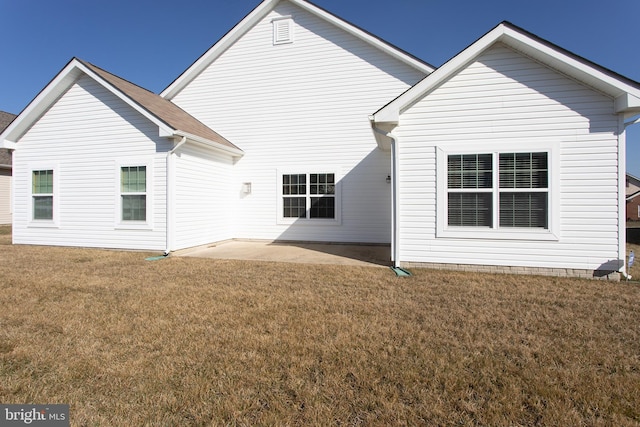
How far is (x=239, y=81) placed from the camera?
12.3m

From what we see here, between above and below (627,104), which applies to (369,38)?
above

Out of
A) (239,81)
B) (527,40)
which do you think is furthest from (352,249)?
(239,81)

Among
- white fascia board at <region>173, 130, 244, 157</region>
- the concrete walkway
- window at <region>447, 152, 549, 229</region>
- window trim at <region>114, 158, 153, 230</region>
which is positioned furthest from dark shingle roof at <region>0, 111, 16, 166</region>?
window at <region>447, 152, 549, 229</region>

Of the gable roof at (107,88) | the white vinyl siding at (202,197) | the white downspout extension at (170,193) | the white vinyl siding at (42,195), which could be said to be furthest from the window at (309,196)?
the white vinyl siding at (42,195)

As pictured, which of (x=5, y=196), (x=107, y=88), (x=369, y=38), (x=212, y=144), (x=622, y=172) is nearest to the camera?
(x=622, y=172)

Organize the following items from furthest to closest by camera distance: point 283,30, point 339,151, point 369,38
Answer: point 283,30 < point 339,151 < point 369,38

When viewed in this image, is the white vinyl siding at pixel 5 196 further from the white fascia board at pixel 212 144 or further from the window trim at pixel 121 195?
the white fascia board at pixel 212 144

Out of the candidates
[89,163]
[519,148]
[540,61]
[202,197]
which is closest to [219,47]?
[202,197]

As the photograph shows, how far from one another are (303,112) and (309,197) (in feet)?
9.51

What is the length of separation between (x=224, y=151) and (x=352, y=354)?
30.4ft

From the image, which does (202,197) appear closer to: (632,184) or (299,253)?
(299,253)

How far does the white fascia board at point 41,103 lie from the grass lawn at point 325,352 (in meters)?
6.49

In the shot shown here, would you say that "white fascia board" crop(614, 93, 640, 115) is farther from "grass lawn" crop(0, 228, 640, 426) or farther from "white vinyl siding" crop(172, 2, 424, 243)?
"white vinyl siding" crop(172, 2, 424, 243)

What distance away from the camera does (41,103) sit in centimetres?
1000
